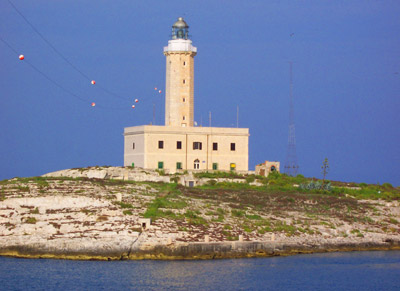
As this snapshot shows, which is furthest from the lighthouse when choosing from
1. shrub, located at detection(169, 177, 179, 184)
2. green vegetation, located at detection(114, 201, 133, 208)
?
green vegetation, located at detection(114, 201, 133, 208)

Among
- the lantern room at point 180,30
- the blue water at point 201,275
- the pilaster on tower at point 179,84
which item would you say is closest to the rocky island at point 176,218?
the blue water at point 201,275

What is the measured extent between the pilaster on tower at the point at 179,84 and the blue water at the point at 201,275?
26428mm

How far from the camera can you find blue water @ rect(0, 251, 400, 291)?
37844 mm

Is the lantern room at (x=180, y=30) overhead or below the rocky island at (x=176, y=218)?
overhead

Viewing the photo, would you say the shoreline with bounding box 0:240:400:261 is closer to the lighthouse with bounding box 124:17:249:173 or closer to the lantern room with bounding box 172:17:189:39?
Answer: the lighthouse with bounding box 124:17:249:173

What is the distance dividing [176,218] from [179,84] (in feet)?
78.0

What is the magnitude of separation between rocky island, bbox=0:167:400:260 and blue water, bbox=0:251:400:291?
88 cm

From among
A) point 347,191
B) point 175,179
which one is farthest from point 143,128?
point 347,191

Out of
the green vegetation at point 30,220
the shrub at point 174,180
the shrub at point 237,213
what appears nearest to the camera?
the green vegetation at point 30,220

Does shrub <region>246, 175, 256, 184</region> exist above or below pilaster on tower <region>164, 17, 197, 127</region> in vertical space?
below

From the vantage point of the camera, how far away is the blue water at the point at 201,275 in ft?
124

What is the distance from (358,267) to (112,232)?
44.1 feet

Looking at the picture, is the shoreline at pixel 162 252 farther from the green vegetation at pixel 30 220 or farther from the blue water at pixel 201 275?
the green vegetation at pixel 30 220

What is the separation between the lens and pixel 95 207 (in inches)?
1898
